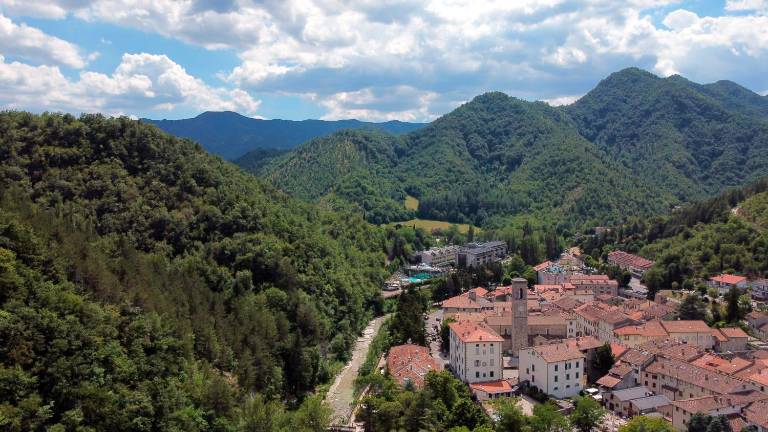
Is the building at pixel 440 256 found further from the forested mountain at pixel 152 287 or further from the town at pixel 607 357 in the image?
the town at pixel 607 357

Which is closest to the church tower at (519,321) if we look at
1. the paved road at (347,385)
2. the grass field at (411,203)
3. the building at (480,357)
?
the building at (480,357)

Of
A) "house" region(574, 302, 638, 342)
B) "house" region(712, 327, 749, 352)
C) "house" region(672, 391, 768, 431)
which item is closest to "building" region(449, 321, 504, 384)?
"house" region(672, 391, 768, 431)

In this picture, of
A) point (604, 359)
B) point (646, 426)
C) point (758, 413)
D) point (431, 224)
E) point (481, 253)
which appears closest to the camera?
point (646, 426)

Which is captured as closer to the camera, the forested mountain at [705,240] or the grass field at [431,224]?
the forested mountain at [705,240]

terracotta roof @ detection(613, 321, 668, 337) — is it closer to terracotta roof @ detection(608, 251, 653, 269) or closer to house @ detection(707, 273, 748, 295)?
house @ detection(707, 273, 748, 295)

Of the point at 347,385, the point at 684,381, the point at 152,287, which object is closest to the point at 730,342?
the point at 684,381

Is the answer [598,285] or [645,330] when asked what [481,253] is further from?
[645,330]

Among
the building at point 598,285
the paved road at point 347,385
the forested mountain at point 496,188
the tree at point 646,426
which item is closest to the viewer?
the tree at point 646,426
